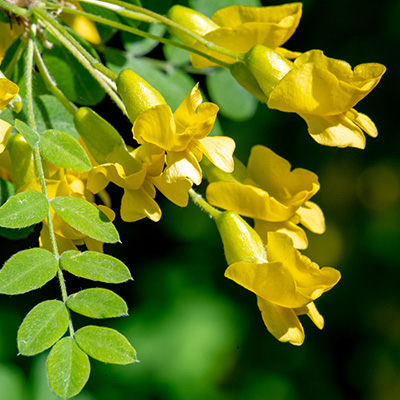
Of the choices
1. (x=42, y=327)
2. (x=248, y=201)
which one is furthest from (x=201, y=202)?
(x=42, y=327)

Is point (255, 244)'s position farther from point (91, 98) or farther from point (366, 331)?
point (366, 331)

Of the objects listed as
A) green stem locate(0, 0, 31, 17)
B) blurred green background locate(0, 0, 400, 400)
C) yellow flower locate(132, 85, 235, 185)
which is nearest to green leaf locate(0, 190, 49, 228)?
yellow flower locate(132, 85, 235, 185)

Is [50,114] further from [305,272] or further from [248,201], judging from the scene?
[305,272]

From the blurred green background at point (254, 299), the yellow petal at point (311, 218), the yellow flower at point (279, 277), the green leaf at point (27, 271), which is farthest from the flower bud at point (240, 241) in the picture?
the blurred green background at point (254, 299)

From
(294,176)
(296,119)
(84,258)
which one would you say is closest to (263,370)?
(296,119)

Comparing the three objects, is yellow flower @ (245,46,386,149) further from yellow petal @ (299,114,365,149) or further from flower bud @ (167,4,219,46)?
flower bud @ (167,4,219,46)

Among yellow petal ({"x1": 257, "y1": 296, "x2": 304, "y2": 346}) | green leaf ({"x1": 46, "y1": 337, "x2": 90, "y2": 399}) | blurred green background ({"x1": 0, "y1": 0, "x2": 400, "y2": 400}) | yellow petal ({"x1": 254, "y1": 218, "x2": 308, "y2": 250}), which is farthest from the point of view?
blurred green background ({"x1": 0, "y1": 0, "x2": 400, "y2": 400})
